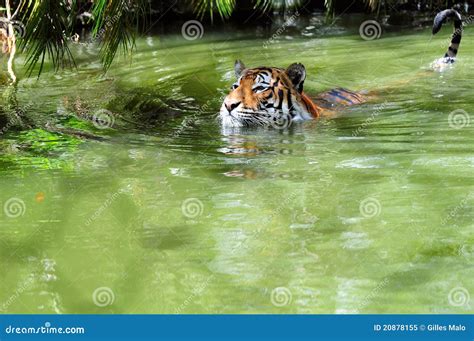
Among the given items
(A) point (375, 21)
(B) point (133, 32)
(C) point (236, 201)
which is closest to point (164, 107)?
(B) point (133, 32)

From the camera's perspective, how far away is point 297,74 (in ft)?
27.2

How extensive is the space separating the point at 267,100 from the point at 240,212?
3.08m

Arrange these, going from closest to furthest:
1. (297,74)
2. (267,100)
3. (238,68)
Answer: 1. (267,100)
2. (297,74)
3. (238,68)

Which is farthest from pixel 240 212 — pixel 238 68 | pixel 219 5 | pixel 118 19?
pixel 219 5

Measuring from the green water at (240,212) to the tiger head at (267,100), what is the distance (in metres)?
0.22

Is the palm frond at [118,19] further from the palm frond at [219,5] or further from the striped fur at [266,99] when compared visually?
the striped fur at [266,99]

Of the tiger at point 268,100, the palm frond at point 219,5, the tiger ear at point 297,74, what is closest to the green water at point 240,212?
the tiger at point 268,100

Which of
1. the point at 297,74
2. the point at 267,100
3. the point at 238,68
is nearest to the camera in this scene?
the point at 267,100

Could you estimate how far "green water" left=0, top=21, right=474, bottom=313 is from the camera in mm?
4152

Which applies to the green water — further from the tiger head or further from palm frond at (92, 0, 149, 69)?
palm frond at (92, 0, 149, 69)

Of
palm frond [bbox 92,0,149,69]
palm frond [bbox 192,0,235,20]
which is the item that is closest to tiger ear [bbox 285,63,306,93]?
palm frond [bbox 192,0,235,20]

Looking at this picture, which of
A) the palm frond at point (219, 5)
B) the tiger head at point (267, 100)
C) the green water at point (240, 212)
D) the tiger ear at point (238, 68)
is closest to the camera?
the green water at point (240, 212)

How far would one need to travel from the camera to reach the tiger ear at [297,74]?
8247 millimetres

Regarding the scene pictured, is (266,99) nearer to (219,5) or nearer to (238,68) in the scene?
(238,68)
